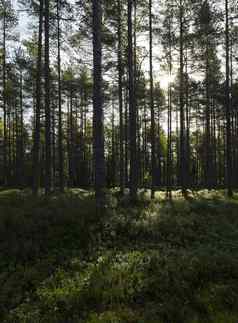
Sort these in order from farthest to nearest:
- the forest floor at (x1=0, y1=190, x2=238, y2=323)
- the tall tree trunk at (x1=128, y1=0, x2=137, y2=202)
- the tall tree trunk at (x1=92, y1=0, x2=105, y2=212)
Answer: the tall tree trunk at (x1=128, y1=0, x2=137, y2=202)
the tall tree trunk at (x1=92, y1=0, x2=105, y2=212)
the forest floor at (x1=0, y1=190, x2=238, y2=323)

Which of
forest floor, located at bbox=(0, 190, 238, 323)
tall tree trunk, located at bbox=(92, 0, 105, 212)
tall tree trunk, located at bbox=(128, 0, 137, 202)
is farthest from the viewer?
tall tree trunk, located at bbox=(128, 0, 137, 202)

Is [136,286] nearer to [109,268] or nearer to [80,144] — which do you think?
[109,268]

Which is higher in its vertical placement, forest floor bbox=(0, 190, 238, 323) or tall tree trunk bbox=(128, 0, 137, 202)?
tall tree trunk bbox=(128, 0, 137, 202)

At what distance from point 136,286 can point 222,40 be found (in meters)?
19.1

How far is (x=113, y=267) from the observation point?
675 centimetres

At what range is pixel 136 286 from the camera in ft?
19.7

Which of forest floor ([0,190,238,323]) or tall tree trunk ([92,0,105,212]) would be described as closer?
forest floor ([0,190,238,323])

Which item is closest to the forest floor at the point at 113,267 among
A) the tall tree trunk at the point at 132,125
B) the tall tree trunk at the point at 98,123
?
the tall tree trunk at the point at 98,123

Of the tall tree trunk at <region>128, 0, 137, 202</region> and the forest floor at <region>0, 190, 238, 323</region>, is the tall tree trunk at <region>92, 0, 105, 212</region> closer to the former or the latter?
the forest floor at <region>0, 190, 238, 323</region>

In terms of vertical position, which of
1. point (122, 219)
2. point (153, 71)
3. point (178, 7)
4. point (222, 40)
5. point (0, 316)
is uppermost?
point (178, 7)

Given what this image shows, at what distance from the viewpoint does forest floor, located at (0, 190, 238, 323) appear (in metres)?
5.24

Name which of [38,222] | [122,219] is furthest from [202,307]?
[38,222]

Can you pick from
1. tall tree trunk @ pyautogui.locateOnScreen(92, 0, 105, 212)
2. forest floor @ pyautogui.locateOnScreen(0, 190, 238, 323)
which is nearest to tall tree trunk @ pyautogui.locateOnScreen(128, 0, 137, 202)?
tall tree trunk @ pyautogui.locateOnScreen(92, 0, 105, 212)

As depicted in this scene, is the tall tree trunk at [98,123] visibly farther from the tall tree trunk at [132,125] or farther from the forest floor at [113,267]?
the tall tree trunk at [132,125]
